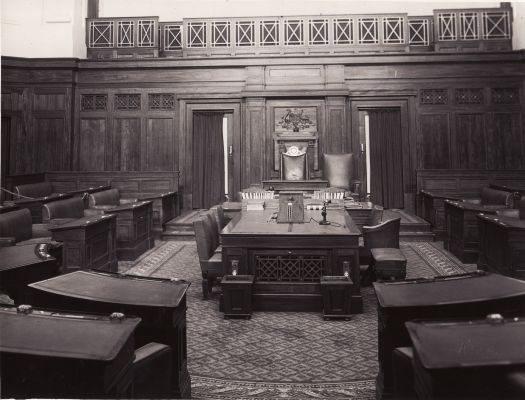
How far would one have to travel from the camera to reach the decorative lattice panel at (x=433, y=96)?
1071cm

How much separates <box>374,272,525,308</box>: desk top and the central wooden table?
2024 millimetres

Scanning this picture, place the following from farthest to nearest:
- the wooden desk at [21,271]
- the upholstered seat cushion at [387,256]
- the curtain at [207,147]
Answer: the curtain at [207,147] < the upholstered seat cushion at [387,256] < the wooden desk at [21,271]

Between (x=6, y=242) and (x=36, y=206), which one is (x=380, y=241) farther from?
(x=36, y=206)

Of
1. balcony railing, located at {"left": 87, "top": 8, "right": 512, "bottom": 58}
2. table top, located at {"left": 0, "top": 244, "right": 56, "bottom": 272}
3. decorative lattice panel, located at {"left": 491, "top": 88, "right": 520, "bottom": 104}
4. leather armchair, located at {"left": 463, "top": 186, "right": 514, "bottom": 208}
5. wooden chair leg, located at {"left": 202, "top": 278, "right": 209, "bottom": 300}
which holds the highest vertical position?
balcony railing, located at {"left": 87, "top": 8, "right": 512, "bottom": 58}

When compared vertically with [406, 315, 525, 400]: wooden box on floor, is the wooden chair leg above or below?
below

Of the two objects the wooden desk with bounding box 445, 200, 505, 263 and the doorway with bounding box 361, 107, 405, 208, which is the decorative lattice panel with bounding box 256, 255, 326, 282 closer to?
the wooden desk with bounding box 445, 200, 505, 263

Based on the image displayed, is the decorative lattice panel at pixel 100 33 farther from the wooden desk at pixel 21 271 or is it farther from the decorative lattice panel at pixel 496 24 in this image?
the wooden desk at pixel 21 271

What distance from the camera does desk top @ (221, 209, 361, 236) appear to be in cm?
456

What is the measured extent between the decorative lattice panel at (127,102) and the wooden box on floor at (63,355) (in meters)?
9.87

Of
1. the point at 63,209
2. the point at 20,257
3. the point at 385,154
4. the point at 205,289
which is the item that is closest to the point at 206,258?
the point at 205,289

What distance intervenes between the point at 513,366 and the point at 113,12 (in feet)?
44.3

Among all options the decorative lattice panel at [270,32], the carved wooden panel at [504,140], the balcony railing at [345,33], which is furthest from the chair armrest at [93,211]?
the carved wooden panel at [504,140]

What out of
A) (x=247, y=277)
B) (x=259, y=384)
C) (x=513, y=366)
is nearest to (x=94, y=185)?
(x=247, y=277)

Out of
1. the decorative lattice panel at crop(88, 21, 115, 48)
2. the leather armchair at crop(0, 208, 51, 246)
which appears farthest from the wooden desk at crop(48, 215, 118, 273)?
the decorative lattice panel at crop(88, 21, 115, 48)
